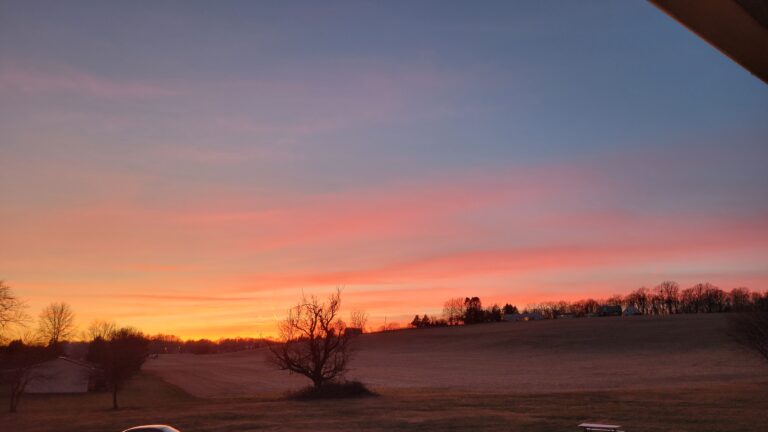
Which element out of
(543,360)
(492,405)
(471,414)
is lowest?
(543,360)

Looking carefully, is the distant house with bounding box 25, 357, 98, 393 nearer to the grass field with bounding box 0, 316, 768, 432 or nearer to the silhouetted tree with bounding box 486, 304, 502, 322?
the grass field with bounding box 0, 316, 768, 432

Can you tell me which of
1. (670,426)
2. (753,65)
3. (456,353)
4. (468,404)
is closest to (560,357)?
(456,353)

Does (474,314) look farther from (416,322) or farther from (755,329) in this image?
(755,329)

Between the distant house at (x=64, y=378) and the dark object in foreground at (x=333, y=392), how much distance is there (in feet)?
126

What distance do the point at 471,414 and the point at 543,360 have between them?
63.3 meters

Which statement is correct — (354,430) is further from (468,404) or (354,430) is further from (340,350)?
(340,350)

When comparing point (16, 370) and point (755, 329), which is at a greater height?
point (755, 329)

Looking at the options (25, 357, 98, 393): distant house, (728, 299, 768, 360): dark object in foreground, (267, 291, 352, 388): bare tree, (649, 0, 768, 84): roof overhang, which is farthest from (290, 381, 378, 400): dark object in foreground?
(649, 0, 768, 84): roof overhang

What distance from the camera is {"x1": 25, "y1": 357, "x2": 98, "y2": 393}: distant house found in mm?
68438

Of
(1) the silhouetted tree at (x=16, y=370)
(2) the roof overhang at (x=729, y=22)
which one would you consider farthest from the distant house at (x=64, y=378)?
(2) the roof overhang at (x=729, y=22)

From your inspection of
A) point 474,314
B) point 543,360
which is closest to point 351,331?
point 543,360

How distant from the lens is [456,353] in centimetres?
11506

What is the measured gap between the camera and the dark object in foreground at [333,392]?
43.7 metres

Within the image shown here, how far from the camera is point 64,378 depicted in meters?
70.1
